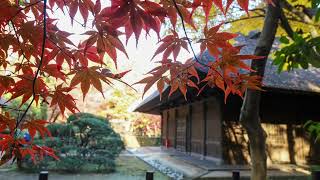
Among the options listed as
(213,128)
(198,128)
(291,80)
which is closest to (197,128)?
(198,128)

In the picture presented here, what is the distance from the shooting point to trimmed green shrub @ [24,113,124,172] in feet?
33.4

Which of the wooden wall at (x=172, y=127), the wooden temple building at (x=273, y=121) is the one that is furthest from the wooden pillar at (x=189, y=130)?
the wooden wall at (x=172, y=127)

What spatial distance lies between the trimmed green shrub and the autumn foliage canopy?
28.6 ft

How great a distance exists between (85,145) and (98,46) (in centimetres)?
961

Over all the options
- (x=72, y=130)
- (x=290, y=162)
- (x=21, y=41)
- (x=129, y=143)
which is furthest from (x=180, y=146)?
(x=21, y=41)

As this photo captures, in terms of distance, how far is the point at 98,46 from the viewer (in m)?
1.34

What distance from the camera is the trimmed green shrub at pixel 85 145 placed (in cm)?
1020

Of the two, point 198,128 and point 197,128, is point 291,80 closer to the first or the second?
point 198,128

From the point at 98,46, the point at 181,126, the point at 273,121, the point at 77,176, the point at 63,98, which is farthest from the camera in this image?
the point at 181,126

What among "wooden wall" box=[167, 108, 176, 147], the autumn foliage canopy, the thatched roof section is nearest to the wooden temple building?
the thatched roof section

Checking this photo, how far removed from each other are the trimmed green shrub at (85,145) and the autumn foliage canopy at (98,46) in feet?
→ 28.6

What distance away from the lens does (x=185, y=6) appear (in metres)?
1.38

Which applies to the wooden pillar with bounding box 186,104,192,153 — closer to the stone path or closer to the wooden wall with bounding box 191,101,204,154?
the wooden wall with bounding box 191,101,204,154

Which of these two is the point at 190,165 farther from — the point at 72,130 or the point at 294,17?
the point at 294,17
